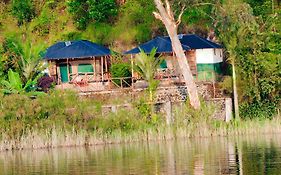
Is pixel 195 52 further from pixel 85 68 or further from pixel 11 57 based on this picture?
pixel 11 57

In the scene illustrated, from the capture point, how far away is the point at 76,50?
1752 inches

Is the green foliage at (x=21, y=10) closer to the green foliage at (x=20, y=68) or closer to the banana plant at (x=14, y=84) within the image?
the green foliage at (x=20, y=68)

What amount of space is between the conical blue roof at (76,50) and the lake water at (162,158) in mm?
11573

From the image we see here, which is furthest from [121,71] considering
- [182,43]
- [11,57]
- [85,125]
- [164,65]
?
[85,125]

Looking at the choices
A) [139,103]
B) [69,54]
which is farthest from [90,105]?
[69,54]

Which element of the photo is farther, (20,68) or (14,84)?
(20,68)

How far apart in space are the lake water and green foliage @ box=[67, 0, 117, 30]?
1721cm

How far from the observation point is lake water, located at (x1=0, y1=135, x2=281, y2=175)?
26.0 metres

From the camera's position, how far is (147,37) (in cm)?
4844

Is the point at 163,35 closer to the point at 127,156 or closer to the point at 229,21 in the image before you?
the point at 229,21

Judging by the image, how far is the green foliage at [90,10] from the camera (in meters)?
49.4

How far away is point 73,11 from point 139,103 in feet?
50.4

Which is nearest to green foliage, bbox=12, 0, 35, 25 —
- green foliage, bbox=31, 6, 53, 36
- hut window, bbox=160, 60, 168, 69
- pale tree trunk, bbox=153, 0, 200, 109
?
green foliage, bbox=31, 6, 53, 36

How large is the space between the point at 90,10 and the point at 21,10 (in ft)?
13.3
